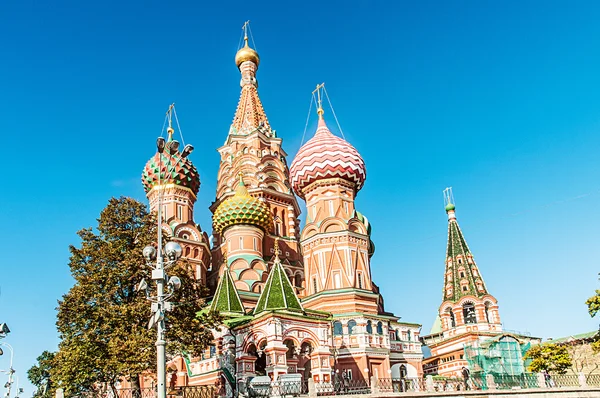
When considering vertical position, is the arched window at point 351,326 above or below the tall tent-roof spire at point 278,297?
below

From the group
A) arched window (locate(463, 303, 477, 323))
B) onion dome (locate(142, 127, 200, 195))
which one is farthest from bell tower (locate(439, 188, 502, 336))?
onion dome (locate(142, 127, 200, 195))

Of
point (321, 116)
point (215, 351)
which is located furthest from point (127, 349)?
point (321, 116)

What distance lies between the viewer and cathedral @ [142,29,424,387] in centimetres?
2212

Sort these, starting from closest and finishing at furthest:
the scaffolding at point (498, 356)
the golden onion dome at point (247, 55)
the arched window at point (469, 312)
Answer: the scaffolding at point (498, 356)
the arched window at point (469, 312)
the golden onion dome at point (247, 55)

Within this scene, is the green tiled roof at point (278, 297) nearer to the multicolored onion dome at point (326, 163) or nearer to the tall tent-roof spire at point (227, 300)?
the tall tent-roof spire at point (227, 300)

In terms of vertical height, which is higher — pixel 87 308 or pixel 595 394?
pixel 87 308

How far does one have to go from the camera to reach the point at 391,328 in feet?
96.7

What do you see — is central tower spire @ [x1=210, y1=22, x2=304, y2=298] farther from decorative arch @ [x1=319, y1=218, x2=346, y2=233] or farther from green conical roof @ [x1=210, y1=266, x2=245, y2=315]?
decorative arch @ [x1=319, y1=218, x2=346, y2=233]

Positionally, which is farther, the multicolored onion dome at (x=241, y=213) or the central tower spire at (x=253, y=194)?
the multicolored onion dome at (x=241, y=213)

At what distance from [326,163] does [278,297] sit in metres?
10.2

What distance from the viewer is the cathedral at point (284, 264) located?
2212 centimetres

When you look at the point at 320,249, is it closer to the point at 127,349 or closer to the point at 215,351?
the point at 215,351

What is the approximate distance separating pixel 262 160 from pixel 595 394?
947 inches

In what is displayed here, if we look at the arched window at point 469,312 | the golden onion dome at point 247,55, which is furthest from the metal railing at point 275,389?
the golden onion dome at point 247,55
